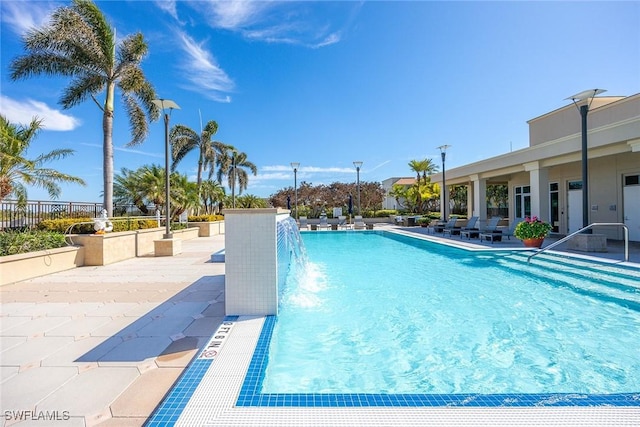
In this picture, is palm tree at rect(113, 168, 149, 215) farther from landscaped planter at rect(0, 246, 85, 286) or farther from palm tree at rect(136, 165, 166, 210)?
landscaped planter at rect(0, 246, 85, 286)

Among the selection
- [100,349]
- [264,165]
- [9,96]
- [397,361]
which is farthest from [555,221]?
[264,165]

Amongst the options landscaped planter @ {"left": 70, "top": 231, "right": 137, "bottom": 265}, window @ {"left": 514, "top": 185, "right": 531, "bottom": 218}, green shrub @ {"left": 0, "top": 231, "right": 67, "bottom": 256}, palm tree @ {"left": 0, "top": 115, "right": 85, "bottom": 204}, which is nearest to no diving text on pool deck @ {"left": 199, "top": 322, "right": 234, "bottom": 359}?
green shrub @ {"left": 0, "top": 231, "right": 67, "bottom": 256}

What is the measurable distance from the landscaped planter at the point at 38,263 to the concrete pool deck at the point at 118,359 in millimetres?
391

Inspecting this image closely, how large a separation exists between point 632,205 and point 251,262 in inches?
585

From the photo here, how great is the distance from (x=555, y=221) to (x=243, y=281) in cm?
1714

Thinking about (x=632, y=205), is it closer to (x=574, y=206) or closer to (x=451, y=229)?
(x=574, y=206)

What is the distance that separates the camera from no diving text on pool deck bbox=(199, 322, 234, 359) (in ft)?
10.1

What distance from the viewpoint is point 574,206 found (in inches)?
564

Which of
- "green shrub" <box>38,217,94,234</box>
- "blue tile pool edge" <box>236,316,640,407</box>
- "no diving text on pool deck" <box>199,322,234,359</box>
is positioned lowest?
"blue tile pool edge" <box>236,316,640,407</box>

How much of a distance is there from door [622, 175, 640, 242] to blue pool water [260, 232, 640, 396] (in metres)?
6.44

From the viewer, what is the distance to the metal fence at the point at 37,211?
8984 millimetres

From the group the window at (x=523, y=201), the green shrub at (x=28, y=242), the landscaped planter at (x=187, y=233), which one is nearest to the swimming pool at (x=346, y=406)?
the green shrub at (x=28, y=242)

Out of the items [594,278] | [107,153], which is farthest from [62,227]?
[594,278]

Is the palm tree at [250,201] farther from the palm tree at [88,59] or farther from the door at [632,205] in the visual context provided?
the door at [632,205]
